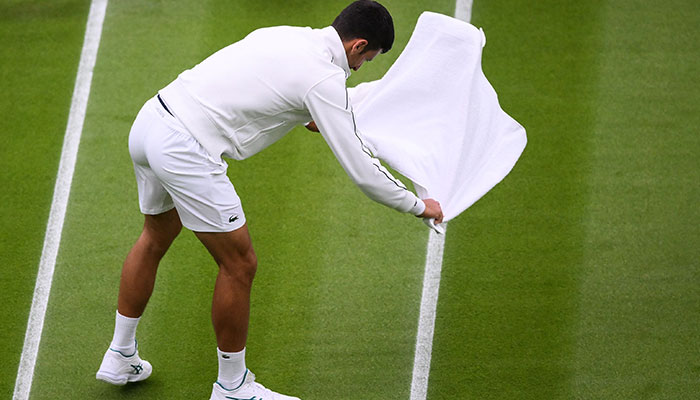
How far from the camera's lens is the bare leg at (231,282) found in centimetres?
395

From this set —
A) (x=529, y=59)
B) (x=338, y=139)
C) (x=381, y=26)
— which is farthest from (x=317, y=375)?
(x=529, y=59)

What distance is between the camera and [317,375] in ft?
15.1

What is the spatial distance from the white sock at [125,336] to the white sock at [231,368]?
1.66 ft

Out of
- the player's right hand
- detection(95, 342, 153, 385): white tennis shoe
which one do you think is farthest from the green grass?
the player's right hand

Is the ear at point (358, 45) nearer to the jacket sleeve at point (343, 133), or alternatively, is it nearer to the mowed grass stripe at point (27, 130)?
the jacket sleeve at point (343, 133)

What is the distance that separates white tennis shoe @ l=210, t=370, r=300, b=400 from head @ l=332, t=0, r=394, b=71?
62.2 inches

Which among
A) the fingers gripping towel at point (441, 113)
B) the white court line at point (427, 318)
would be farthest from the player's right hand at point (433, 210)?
the white court line at point (427, 318)

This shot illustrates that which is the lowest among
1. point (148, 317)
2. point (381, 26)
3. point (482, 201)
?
point (148, 317)

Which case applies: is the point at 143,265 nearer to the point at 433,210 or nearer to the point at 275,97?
the point at 275,97

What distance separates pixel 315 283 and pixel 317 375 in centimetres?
58

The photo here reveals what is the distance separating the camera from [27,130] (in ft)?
19.0

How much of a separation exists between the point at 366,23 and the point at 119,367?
2.06 metres

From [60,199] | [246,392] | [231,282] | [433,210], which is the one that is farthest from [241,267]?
[60,199]

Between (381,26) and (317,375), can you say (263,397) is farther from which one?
(381,26)
